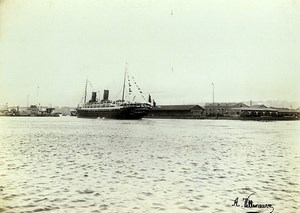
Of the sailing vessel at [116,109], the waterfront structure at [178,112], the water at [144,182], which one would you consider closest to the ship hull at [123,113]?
the sailing vessel at [116,109]

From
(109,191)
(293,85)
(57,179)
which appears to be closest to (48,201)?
(109,191)

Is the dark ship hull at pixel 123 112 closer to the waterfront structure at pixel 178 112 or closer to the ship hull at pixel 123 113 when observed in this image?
the ship hull at pixel 123 113

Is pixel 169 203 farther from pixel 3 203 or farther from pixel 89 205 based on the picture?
pixel 3 203

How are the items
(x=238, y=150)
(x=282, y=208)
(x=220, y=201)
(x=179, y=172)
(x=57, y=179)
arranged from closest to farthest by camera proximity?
(x=282, y=208) → (x=220, y=201) → (x=57, y=179) → (x=179, y=172) → (x=238, y=150)
